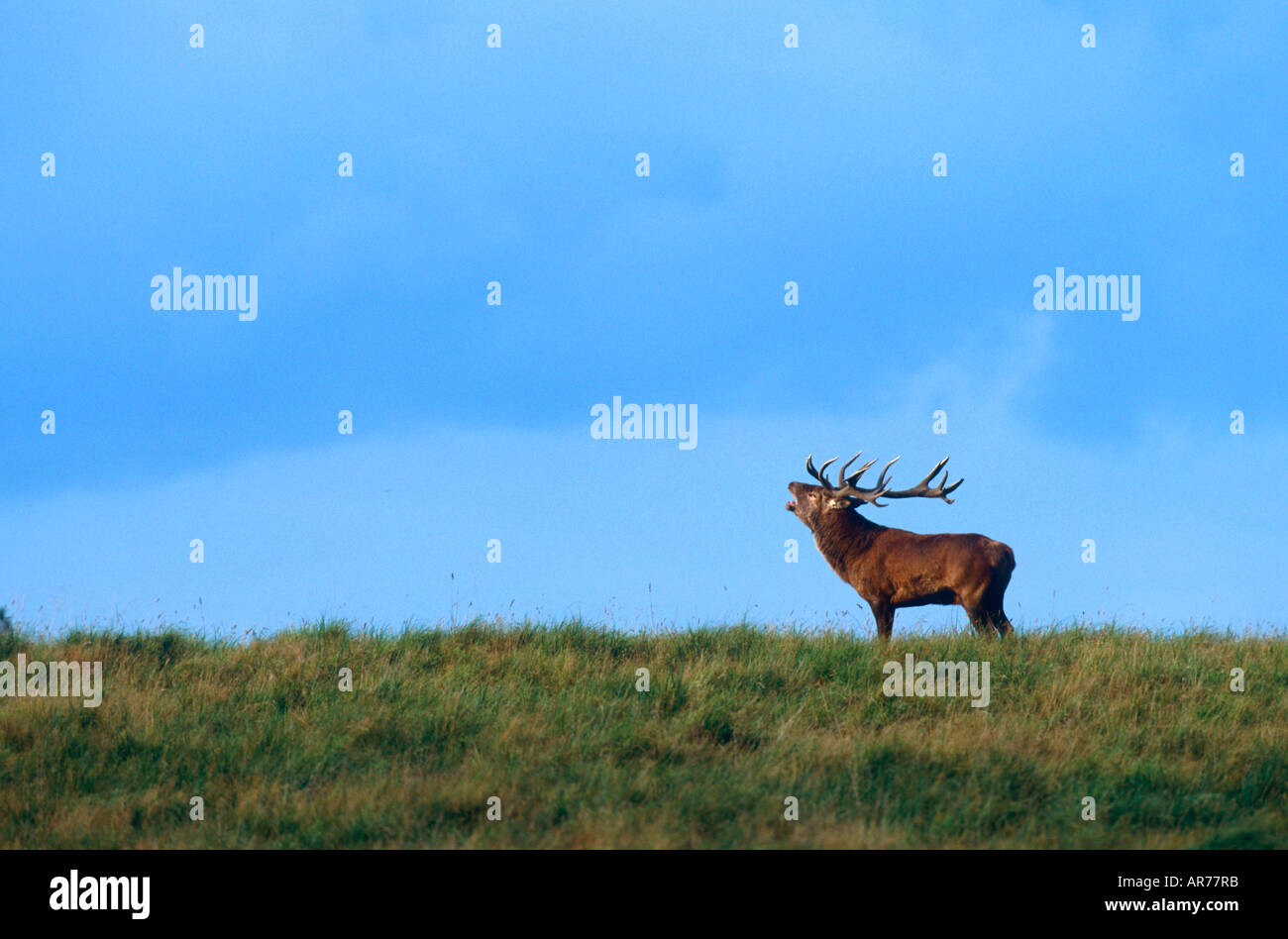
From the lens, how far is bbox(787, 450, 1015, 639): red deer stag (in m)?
13.4

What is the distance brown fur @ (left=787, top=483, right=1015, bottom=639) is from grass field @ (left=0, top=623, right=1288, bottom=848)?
25.0 inches

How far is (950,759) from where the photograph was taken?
31.9 ft

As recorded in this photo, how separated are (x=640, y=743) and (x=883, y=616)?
481 cm

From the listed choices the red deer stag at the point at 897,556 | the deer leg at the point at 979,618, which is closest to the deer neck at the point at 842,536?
the red deer stag at the point at 897,556

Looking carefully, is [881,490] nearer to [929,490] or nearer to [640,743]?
[929,490]

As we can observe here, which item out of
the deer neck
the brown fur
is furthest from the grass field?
the deer neck

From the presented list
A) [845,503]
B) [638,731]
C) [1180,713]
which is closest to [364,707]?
[638,731]

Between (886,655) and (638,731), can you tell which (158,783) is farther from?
(886,655)

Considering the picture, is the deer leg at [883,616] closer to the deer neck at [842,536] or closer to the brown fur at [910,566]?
the brown fur at [910,566]

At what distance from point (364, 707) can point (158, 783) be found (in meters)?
2.06

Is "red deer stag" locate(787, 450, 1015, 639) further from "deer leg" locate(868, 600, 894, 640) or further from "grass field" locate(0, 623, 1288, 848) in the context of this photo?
"grass field" locate(0, 623, 1288, 848)

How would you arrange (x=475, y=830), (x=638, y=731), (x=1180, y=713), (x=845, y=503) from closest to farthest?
(x=475, y=830)
(x=638, y=731)
(x=1180, y=713)
(x=845, y=503)
